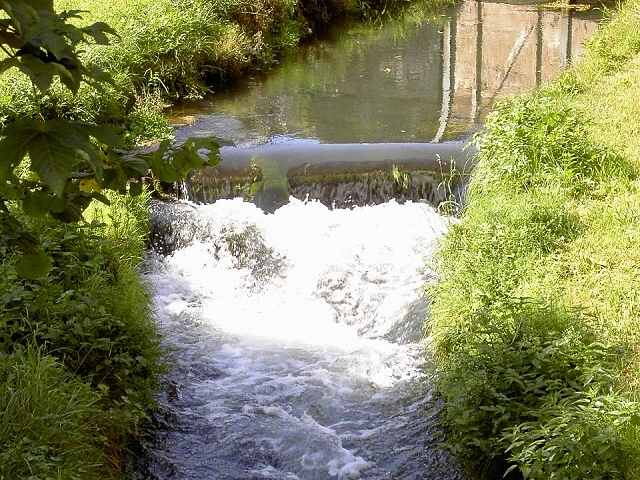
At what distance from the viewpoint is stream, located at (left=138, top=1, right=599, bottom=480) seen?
4.56 m

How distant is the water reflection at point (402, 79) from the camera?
30.4 ft

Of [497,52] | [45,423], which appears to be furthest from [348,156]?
[497,52]

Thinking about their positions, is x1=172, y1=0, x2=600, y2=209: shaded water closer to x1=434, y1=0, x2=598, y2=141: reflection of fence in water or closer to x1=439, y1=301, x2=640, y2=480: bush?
x1=434, y1=0, x2=598, y2=141: reflection of fence in water

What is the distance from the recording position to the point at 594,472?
3383mm

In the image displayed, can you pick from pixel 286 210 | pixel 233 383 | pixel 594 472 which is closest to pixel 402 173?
pixel 286 210

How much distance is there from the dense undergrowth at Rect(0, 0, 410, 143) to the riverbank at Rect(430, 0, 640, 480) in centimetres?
377

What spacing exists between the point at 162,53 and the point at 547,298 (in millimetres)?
6625

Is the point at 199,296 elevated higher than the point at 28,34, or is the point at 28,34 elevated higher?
the point at 28,34

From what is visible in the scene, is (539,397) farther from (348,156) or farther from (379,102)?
(379,102)

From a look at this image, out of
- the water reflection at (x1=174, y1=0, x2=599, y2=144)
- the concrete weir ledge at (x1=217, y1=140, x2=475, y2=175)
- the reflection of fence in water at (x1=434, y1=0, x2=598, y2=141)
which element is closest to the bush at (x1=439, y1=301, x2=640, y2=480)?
the concrete weir ledge at (x1=217, y1=140, x2=475, y2=175)

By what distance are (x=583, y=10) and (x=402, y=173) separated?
977 centimetres

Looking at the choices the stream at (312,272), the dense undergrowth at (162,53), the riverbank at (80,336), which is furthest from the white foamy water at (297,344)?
the dense undergrowth at (162,53)

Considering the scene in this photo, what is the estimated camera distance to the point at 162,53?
9938 mm

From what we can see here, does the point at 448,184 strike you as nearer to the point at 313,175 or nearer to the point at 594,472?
the point at 313,175
